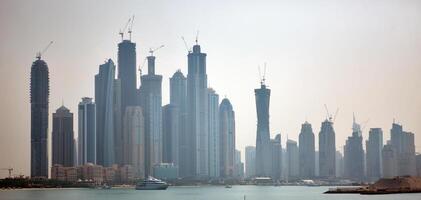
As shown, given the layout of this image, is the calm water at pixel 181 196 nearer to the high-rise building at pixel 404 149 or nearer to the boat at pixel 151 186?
the boat at pixel 151 186

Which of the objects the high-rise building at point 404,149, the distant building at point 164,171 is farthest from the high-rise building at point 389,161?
the distant building at point 164,171

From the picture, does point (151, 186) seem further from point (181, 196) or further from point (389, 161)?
point (389, 161)

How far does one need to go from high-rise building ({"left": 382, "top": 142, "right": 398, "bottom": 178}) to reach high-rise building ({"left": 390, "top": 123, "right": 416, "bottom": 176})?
1.07 meters

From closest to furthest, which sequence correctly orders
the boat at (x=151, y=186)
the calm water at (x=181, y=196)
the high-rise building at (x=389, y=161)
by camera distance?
the calm water at (x=181, y=196), the boat at (x=151, y=186), the high-rise building at (x=389, y=161)

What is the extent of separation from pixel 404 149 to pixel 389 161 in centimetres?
468

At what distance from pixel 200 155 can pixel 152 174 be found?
24642mm

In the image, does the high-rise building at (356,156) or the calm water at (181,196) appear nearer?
the calm water at (181,196)

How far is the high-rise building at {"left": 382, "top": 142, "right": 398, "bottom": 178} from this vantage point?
180762mm

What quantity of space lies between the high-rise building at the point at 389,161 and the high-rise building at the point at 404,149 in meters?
1.07

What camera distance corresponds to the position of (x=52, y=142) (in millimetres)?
176250

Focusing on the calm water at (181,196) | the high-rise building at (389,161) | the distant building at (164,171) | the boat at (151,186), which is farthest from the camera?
the high-rise building at (389,161)

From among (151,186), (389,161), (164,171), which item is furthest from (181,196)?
(389,161)

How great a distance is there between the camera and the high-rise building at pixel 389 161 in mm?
180762

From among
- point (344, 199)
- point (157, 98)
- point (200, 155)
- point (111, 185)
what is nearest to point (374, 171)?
point (200, 155)
